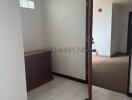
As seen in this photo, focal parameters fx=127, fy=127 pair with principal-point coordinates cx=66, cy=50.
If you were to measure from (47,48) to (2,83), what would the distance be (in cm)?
214

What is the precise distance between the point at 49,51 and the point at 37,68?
0.55 meters

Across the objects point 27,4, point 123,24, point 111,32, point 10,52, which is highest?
point 27,4

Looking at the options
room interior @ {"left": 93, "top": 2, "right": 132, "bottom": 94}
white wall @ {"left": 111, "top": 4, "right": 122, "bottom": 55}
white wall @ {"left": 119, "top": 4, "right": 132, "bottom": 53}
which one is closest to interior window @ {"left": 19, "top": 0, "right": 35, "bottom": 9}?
room interior @ {"left": 93, "top": 2, "right": 132, "bottom": 94}

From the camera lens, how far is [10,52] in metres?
1.72

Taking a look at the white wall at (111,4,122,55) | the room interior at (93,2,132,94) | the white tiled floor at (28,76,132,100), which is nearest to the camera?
the white tiled floor at (28,76,132,100)

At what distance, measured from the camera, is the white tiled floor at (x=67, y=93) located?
8.24 feet

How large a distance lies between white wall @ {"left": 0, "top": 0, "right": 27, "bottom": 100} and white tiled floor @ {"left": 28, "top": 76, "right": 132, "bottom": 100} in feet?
2.72

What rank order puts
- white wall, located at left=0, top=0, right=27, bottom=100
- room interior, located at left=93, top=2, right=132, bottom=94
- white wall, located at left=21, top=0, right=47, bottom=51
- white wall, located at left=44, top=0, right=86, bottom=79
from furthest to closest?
room interior, located at left=93, top=2, right=132, bottom=94
white wall, located at left=21, top=0, right=47, bottom=51
white wall, located at left=44, top=0, right=86, bottom=79
white wall, located at left=0, top=0, right=27, bottom=100

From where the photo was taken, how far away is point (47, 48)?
147 inches

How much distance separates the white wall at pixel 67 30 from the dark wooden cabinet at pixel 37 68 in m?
0.44

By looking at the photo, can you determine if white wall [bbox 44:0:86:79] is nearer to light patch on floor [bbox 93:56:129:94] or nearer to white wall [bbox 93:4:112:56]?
light patch on floor [bbox 93:56:129:94]

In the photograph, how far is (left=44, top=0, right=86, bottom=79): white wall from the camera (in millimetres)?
2996

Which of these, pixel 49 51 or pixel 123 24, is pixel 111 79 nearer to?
pixel 49 51

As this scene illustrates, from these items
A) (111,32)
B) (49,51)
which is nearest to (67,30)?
(49,51)
